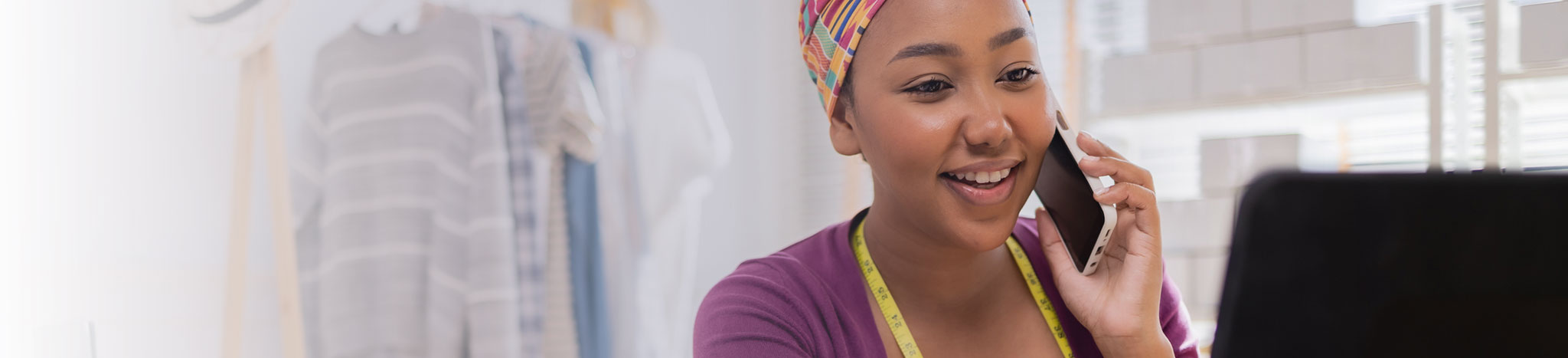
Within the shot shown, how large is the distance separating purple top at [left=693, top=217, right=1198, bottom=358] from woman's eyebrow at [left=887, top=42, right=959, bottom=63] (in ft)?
0.98

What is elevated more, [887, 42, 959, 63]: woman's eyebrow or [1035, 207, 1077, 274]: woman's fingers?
[887, 42, 959, 63]: woman's eyebrow

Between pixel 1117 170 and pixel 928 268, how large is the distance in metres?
0.25

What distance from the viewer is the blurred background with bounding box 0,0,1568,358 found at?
1495mm


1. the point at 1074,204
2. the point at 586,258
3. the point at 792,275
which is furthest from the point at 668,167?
the point at 1074,204

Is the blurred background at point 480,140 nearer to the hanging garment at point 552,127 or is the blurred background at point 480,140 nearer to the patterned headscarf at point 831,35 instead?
the hanging garment at point 552,127

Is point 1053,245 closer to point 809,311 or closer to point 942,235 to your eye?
point 942,235

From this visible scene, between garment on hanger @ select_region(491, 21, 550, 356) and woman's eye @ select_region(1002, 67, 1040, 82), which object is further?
garment on hanger @ select_region(491, 21, 550, 356)

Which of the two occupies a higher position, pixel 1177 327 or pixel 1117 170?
pixel 1117 170

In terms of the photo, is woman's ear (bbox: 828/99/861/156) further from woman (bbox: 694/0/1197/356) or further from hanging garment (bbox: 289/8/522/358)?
hanging garment (bbox: 289/8/522/358)

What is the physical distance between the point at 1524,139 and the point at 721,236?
7.54 ft

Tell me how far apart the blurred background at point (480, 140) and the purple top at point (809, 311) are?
0.59 metres

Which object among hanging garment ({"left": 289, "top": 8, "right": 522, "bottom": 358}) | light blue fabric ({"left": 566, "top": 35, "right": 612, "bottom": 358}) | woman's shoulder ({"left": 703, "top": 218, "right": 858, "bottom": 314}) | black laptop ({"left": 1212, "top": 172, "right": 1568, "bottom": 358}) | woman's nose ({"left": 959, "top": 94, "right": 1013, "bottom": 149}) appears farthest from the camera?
light blue fabric ({"left": 566, "top": 35, "right": 612, "bottom": 358})

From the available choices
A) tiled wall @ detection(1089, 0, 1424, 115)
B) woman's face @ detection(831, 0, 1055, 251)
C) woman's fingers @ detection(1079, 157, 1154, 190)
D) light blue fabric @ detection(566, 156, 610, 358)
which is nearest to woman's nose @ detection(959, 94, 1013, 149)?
woman's face @ detection(831, 0, 1055, 251)

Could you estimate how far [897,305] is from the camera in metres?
1.14
